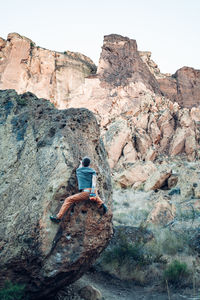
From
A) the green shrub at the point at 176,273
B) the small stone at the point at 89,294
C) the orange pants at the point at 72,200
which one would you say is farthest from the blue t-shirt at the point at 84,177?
the green shrub at the point at 176,273

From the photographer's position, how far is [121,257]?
6.59 meters

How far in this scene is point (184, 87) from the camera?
5759cm

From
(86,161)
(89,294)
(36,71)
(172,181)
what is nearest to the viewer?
(86,161)

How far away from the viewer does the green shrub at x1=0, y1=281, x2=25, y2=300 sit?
3580 millimetres

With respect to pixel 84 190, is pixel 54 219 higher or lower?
lower

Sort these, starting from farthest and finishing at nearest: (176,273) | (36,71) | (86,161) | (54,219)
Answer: (36,71), (176,273), (86,161), (54,219)

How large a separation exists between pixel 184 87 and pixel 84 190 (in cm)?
5791

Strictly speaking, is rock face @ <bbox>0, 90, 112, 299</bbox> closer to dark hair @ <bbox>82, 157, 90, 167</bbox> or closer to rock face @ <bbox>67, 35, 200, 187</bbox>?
dark hair @ <bbox>82, 157, 90, 167</bbox>

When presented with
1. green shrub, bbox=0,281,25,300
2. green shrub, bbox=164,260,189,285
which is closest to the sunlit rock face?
green shrub, bbox=164,260,189,285

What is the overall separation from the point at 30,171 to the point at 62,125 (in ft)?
3.21

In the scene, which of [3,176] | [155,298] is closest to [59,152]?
[3,176]

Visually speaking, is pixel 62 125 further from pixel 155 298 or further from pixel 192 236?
pixel 192 236

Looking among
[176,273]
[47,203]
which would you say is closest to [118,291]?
[176,273]

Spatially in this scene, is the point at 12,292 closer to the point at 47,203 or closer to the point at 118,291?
the point at 47,203
